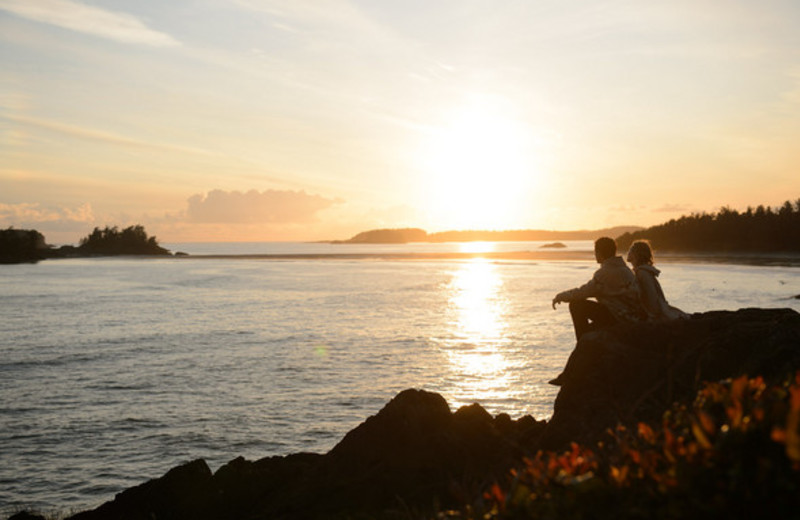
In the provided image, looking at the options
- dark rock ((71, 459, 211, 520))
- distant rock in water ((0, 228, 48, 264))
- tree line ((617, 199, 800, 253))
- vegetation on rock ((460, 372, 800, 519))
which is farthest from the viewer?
distant rock in water ((0, 228, 48, 264))

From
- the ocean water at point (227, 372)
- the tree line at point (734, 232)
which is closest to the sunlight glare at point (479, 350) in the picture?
the ocean water at point (227, 372)

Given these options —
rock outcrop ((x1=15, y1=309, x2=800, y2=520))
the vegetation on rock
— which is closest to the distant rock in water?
rock outcrop ((x1=15, y1=309, x2=800, y2=520))

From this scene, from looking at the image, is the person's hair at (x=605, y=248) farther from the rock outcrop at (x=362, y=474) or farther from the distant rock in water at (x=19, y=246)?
the distant rock in water at (x=19, y=246)

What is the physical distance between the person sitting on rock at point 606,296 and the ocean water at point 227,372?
21.1ft

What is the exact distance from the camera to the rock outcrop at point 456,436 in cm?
876

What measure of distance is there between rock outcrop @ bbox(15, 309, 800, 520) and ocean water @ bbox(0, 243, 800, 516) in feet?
12.2

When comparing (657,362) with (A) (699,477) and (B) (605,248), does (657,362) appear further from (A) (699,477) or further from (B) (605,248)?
(A) (699,477)

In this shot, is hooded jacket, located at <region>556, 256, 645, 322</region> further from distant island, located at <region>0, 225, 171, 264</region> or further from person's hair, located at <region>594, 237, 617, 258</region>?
distant island, located at <region>0, 225, 171, 264</region>

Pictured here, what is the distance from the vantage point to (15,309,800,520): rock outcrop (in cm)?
876

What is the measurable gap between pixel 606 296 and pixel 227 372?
1603 centimetres

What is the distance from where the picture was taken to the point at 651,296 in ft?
35.8

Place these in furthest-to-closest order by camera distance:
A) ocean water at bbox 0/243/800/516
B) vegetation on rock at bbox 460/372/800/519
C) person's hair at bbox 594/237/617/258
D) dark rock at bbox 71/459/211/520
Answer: ocean water at bbox 0/243/800/516
person's hair at bbox 594/237/617/258
dark rock at bbox 71/459/211/520
vegetation on rock at bbox 460/372/800/519

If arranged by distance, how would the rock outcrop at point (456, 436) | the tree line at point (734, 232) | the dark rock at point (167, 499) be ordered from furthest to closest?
the tree line at point (734, 232) → the dark rock at point (167, 499) → the rock outcrop at point (456, 436)

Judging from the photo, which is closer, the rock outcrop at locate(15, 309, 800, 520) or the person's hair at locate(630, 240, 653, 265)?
the rock outcrop at locate(15, 309, 800, 520)
